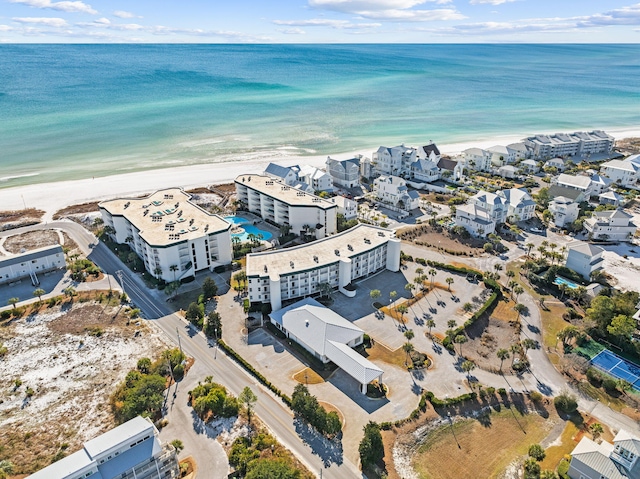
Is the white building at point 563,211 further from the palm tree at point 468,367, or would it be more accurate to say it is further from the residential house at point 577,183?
the palm tree at point 468,367

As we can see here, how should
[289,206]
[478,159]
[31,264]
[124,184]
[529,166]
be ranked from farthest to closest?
[478,159] < [529,166] < [124,184] < [289,206] < [31,264]

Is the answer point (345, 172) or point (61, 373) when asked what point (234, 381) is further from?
point (345, 172)

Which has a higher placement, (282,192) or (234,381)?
(282,192)

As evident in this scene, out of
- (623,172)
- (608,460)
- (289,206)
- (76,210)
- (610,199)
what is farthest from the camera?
(623,172)

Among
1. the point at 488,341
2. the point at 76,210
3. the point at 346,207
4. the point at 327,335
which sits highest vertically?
the point at 346,207

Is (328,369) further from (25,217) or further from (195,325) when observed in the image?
(25,217)

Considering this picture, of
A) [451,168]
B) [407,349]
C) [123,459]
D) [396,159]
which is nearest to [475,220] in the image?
[451,168]

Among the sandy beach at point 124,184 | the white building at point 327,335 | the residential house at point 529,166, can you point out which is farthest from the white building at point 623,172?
the white building at point 327,335
